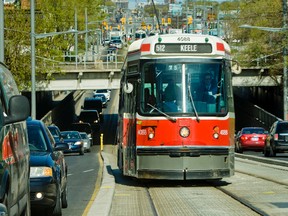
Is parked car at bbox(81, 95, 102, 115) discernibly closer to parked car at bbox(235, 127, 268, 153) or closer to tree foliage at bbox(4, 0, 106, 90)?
tree foliage at bbox(4, 0, 106, 90)

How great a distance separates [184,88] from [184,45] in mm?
1166

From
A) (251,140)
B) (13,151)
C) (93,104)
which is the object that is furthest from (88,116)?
(13,151)

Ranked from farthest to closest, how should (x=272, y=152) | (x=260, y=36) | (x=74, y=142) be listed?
(x=260, y=36)
(x=74, y=142)
(x=272, y=152)

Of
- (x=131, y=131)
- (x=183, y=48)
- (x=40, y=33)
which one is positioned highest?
(x=40, y=33)

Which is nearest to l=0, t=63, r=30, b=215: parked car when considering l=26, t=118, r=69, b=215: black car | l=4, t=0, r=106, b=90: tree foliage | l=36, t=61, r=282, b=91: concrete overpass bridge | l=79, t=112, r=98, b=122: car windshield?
l=26, t=118, r=69, b=215: black car

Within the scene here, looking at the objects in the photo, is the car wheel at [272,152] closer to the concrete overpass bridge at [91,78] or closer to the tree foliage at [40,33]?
the tree foliage at [40,33]

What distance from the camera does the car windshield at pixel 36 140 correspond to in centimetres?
1479

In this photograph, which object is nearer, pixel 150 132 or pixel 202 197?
pixel 202 197

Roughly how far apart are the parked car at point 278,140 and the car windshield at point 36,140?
86.8ft

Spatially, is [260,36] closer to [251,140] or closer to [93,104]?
[93,104]

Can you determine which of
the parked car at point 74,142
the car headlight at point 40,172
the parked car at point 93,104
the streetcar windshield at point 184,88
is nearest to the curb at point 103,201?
the car headlight at point 40,172

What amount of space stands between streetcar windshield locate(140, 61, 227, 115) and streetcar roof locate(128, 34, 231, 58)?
0.28 metres

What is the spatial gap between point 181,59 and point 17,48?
39771mm

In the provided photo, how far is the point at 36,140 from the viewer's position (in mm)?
14875
